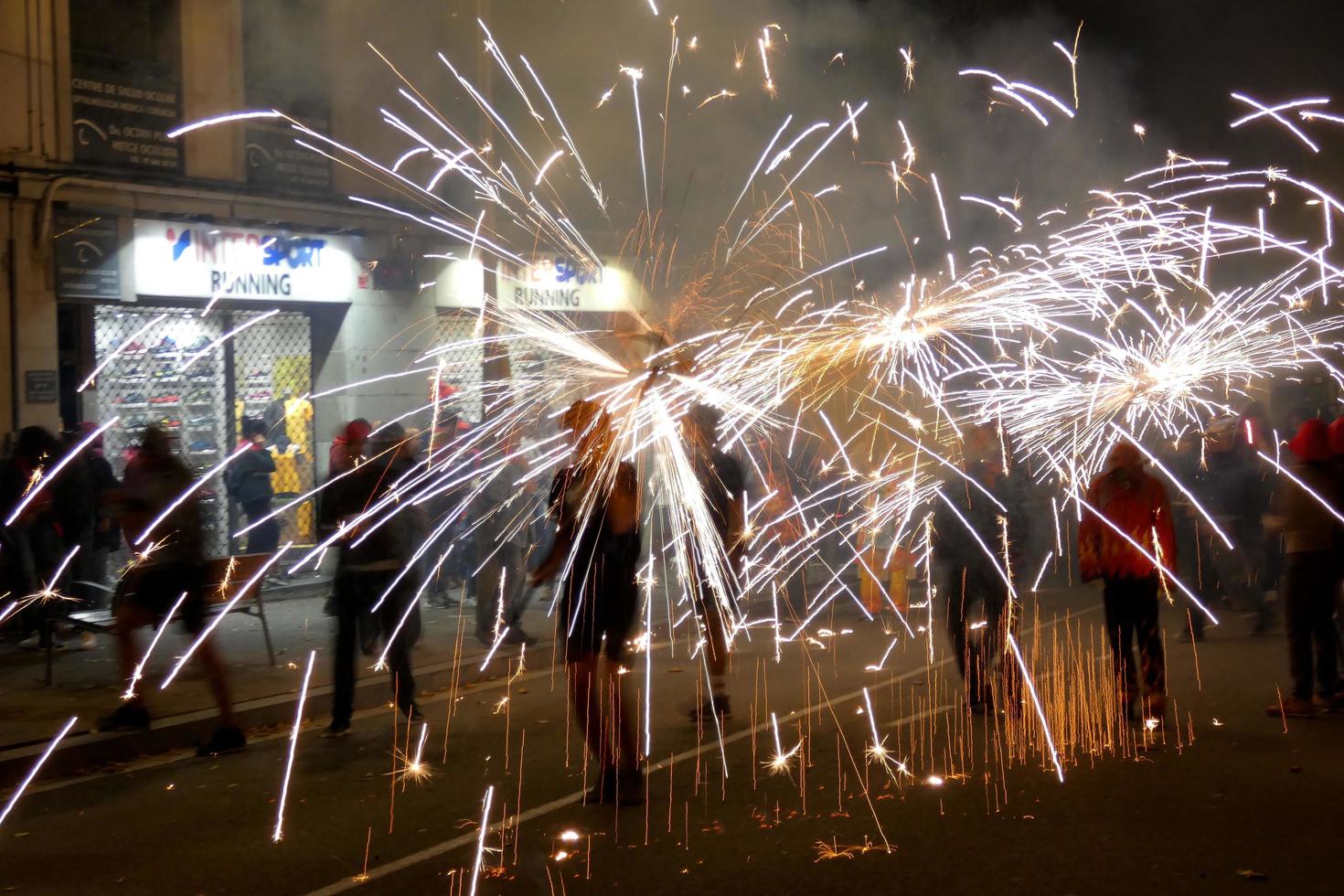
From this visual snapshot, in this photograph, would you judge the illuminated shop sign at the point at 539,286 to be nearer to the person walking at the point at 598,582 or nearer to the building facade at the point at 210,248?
the building facade at the point at 210,248

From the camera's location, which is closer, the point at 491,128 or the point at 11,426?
the point at 11,426

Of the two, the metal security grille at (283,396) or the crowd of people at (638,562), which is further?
the metal security grille at (283,396)

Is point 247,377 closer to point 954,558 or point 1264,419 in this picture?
point 954,558

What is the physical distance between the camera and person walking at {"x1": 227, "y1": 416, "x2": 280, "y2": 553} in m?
13.7

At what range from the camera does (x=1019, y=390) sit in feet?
39.5

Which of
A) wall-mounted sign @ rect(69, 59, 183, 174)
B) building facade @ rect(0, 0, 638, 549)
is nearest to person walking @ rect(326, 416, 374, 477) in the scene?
building facade @ rect(0, 0, 638, 549)

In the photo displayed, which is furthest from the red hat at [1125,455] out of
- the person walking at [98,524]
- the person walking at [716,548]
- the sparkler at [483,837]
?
the person walking at [98,524]

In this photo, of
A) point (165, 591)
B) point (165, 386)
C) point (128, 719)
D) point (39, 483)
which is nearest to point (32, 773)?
point (128, 719)

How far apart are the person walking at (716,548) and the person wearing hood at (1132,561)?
2062 mm

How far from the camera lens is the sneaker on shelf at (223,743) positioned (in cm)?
765

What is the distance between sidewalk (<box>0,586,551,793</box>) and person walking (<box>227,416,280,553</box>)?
162 cm

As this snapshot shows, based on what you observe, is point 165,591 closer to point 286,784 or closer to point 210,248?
point 286,784

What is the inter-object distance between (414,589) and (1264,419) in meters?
8.75

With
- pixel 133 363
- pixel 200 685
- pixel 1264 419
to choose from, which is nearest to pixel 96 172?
pixel 133 363
